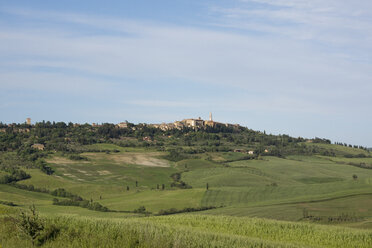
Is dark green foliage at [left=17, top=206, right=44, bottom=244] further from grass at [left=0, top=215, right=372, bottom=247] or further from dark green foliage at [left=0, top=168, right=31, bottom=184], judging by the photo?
dark green foliage at [left=0, top=168, right=31, bottom=184]

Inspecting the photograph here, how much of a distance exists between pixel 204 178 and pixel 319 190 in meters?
39.9

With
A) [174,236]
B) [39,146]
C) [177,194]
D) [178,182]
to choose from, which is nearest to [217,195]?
[177,194]

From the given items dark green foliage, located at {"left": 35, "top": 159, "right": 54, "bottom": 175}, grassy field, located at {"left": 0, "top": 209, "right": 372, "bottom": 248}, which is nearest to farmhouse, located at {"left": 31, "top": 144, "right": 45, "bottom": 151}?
dark green foliage, located at {"left": 35, "top": 159, "right": 54, "bottom": 175}

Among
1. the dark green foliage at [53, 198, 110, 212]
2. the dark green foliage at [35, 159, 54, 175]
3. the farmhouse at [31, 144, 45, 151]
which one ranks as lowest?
the dark green foliage at [53, 198, 110, 212]

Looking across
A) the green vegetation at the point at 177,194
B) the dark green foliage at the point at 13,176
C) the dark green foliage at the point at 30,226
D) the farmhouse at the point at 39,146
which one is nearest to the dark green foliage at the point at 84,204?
the green vegetation at the point at 177,194

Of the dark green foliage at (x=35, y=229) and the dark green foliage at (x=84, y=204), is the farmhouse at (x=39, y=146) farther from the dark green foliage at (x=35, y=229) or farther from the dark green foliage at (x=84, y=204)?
the dark green foliage at (x=35, y=229)

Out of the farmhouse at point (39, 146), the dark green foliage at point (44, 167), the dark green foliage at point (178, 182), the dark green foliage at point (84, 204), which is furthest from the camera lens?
the farmhouse at point (39, 146)

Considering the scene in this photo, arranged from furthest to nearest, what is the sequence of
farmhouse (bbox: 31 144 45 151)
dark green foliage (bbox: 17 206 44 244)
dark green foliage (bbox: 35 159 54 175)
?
farmhouse (bbox: 31 144 45 151) → dark green foliage (bbox: 35 159 54 175) → dark green foliage (bbox: 17 206 44 244)

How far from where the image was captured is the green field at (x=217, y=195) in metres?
19.6

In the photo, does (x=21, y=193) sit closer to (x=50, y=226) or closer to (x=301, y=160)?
(x=50, y=226)

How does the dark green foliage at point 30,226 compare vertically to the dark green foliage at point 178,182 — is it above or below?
above

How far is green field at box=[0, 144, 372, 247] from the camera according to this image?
64.2 feet

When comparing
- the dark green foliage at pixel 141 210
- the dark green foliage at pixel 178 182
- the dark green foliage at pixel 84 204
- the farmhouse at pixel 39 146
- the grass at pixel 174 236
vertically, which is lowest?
the dark green foliage at pixel 84 204

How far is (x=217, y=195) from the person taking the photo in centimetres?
9081
